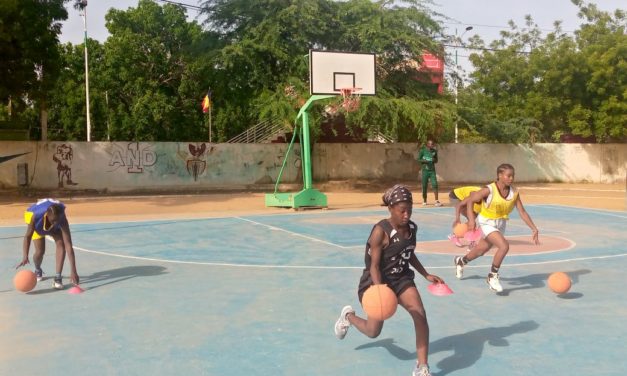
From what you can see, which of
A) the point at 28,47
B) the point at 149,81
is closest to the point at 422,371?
the point at 28,47

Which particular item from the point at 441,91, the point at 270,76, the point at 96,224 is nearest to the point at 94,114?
the point at 270,76

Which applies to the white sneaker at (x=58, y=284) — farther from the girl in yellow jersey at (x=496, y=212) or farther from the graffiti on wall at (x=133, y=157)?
the graffiti on wall at (x=133, y=157)

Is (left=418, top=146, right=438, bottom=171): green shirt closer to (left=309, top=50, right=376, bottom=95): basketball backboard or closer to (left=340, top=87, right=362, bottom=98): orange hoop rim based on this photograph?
(left=309, top=50, right=376, bottom=95): basketball backboard

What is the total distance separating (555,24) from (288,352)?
38.4 meters

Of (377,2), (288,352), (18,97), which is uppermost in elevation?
(377,2)

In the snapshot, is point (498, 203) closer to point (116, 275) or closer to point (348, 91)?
point (116, 275)

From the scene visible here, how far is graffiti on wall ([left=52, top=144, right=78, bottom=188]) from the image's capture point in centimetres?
2642

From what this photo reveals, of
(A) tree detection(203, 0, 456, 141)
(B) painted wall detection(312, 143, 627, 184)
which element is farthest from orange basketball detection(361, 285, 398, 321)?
(B) painted wall detection(312, 143, 627, 184)

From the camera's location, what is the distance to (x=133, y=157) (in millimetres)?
27750

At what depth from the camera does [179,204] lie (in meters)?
22.5

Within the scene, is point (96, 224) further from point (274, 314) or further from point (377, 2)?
point (377, 2)

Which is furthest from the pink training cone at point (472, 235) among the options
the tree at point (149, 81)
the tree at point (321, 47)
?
the tree at point (149, 81)

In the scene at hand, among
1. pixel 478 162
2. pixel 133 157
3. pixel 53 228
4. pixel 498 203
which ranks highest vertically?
pixel 133 157

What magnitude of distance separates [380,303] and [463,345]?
153cm
